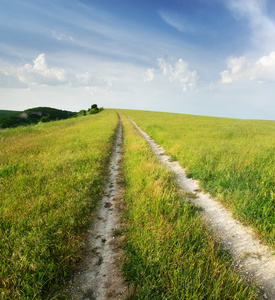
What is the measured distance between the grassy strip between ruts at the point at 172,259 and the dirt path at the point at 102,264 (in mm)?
265

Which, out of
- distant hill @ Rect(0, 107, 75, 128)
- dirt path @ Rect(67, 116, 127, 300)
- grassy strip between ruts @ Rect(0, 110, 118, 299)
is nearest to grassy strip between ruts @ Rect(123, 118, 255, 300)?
dirt path @ Rect(67, 116, 127, 300)

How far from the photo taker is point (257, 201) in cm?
485

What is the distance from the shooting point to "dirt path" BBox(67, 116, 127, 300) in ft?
8.87

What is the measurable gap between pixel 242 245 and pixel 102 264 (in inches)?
126

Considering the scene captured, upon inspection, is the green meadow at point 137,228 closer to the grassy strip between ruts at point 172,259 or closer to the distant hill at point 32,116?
the grassy strip between ruts at point 172,259

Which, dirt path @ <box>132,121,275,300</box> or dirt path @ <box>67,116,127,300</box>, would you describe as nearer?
dirt path @ <box>67,116,127,300</box>

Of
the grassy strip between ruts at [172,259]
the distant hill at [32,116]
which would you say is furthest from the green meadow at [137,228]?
the distant hill at [32,116]

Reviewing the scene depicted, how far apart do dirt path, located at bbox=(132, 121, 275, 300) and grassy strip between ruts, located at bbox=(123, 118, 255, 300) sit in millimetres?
297

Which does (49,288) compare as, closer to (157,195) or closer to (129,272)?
(129,272)

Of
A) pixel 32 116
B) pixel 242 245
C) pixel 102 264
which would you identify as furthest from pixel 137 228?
pixel 32 116

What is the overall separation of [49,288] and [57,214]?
1608 mm

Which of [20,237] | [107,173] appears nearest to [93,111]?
[107,173]

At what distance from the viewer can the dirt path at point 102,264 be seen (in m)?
2.71

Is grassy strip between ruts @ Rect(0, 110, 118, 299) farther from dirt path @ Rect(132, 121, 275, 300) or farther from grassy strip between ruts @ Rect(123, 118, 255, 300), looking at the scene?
dirt path @ Rect(132, 121, 275, 300)
